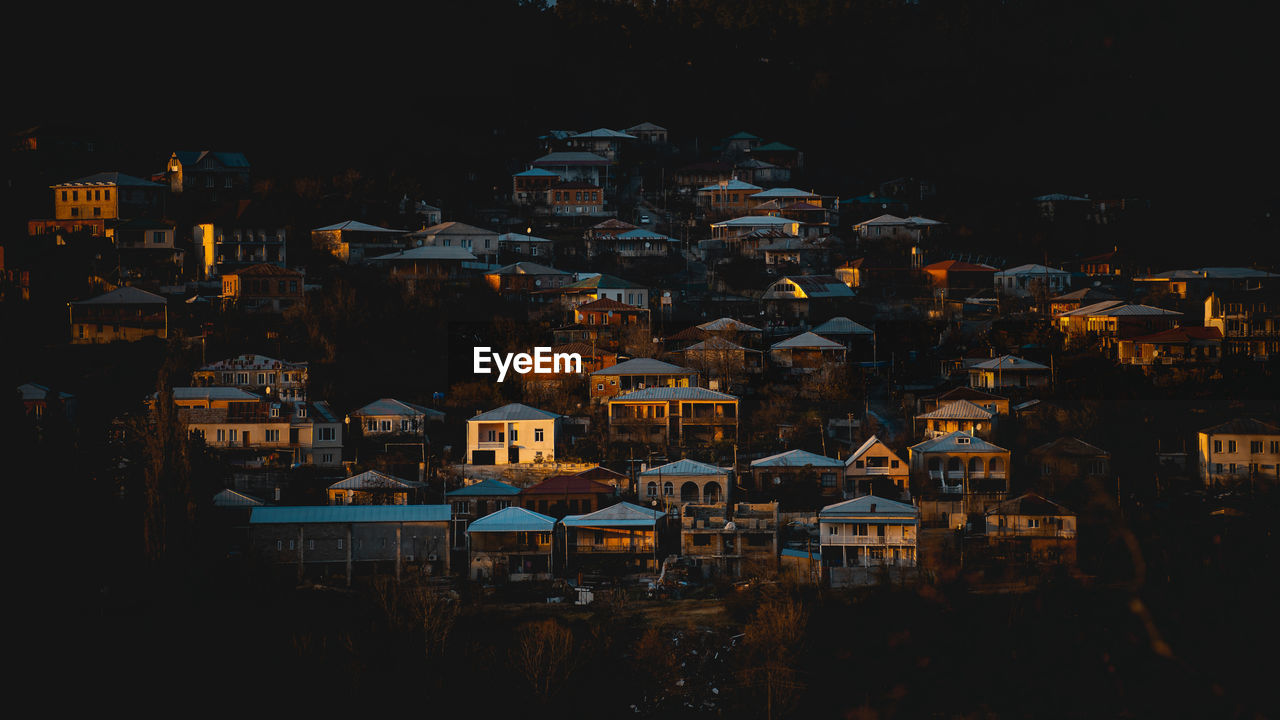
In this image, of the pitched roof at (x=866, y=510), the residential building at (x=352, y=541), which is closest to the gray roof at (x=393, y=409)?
the residential building at (x=352, y=541)

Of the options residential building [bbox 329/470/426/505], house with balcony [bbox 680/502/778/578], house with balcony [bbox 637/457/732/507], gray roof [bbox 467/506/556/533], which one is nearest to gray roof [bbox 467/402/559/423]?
residential building [bbox 329/470/426/505]

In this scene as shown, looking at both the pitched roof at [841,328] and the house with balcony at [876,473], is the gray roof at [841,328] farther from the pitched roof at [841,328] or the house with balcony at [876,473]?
the house with balcony at [876,473]

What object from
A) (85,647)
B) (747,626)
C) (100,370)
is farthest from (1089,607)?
(100,370)

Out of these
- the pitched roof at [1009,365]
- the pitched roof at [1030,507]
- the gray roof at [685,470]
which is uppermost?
the pitched roof at [1009,365]

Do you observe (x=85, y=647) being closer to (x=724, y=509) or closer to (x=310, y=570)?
(x=310, y=570)

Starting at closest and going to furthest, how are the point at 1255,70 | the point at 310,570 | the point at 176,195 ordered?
the point at 310,570 → the point at 176,195 → the point at 1255,70

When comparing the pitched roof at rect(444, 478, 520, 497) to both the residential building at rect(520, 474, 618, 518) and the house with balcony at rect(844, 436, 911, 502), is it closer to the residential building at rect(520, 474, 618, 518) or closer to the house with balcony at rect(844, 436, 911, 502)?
the residential building at rect(520, 474, 618, 518)
